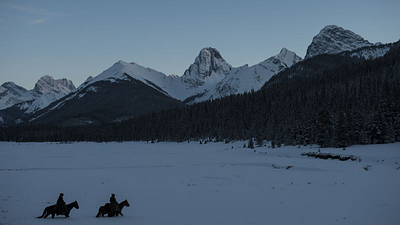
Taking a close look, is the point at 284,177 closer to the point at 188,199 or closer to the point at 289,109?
the point at 188,199

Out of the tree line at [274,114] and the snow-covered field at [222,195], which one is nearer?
the snow-covered field at [222,195]

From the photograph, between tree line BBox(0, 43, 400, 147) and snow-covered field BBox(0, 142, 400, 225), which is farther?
tree line BBox(0, 43, 400, 147)

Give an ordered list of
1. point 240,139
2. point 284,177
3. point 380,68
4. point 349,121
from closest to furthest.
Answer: point 284,177
point 349,121
point 240,139
point 380,68

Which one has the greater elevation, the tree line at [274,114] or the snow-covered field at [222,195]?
the tree line at [274,114]

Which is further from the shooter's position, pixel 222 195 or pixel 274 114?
pixel 274 114

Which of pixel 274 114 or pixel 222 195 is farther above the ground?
pixel 274 114

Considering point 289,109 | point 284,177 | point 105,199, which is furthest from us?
point 289,109

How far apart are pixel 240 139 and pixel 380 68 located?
97.9 m

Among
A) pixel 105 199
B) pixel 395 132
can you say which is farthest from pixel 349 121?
pixel 105 199

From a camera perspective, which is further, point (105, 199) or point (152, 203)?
point (105, 199)

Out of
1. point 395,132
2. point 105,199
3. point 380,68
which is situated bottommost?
point 105,199

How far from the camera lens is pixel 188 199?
21.4m

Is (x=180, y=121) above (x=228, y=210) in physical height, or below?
above

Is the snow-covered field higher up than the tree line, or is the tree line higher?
the tree line
